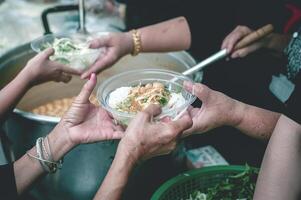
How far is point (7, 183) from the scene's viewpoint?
1.83 metres

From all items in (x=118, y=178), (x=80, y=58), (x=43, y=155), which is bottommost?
(x=43, y=155)

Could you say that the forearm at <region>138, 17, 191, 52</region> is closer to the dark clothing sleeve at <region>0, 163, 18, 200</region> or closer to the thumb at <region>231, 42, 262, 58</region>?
the thumb at <region>231, 42, 262, 58</region>

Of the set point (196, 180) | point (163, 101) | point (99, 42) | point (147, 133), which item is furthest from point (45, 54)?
point (196, 180)

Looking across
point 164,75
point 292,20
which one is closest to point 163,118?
point 164,75

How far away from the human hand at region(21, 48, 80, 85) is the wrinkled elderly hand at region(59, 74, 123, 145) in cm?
52

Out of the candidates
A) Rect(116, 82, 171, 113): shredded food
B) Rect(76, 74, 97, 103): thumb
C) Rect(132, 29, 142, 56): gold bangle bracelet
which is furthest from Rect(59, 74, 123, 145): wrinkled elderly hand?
Rect(132, 29, 142, 56): gold bangle bracelet

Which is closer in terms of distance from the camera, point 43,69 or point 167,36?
point 43,69

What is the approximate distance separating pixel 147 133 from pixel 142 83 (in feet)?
1.87

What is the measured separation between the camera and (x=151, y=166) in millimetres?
2330

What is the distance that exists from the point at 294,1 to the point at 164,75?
2.06 meters

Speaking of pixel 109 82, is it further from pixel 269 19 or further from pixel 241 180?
pixel 269 19

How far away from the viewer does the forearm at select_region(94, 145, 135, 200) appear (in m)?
1.56

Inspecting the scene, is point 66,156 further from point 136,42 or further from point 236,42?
point 236,42

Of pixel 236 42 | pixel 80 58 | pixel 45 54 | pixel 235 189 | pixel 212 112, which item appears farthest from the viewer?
pixel 236 42
